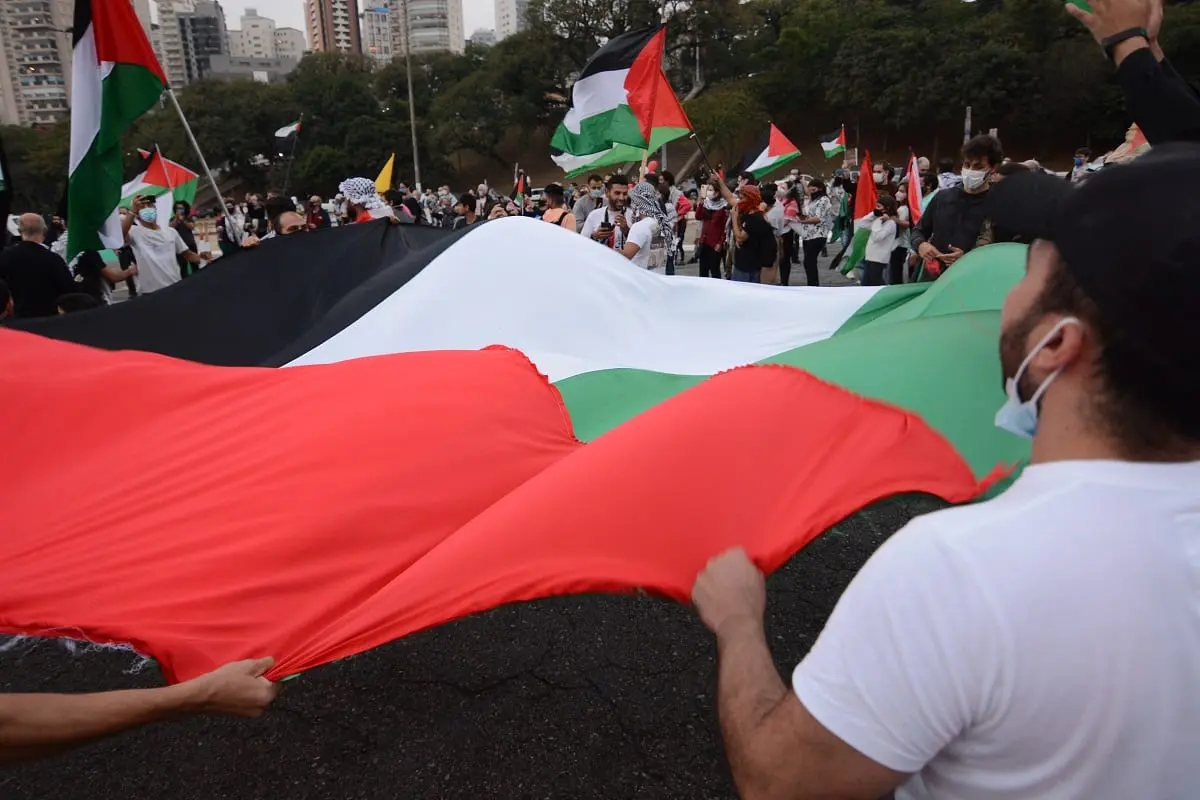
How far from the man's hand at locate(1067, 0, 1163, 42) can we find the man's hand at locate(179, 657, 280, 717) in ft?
7.95

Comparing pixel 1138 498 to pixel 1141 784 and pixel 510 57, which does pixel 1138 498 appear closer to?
pixel 1141 784

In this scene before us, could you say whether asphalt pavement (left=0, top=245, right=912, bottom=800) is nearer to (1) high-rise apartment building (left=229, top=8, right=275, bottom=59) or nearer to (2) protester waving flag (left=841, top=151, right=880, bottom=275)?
(2) protester waving flag (left=841, top=151, right=880, bottom=275)

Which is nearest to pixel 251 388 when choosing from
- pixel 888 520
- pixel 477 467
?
pixel 477 467

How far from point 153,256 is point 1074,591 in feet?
31.1

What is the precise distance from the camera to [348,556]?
2014 mm

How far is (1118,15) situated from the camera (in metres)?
2.05

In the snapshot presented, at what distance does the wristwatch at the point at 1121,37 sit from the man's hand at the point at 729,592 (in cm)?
174

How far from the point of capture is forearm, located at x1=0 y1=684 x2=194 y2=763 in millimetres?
1469

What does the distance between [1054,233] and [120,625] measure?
191 centimetres

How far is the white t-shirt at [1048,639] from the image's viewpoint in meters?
0.80

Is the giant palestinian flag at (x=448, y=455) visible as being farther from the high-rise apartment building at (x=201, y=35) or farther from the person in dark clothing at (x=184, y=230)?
the high-rise apartment building at (x=201, y=35)

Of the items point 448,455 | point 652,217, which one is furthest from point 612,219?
point 448,455

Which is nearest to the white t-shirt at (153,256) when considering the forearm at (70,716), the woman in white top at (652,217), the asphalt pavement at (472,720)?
the woman in white top at (652,217)

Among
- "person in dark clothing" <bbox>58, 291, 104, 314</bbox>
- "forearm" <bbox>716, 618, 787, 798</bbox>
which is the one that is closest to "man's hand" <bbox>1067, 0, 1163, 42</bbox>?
"forearm" <bbox>716, 618, 787, 798</bbox>
